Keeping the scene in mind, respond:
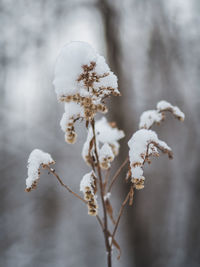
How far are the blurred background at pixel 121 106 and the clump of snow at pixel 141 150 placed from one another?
73.5 inches

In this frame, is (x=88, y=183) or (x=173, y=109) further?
(x=173, y=109)

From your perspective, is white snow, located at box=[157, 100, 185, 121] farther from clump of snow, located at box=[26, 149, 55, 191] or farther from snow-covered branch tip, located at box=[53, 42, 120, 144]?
clump of snow, located at box=[26, 149, 55, 191]

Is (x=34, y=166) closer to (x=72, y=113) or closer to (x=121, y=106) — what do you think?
(x=72, y=113)

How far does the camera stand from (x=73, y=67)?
1.56 ft

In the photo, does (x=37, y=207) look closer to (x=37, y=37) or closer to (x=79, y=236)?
(x=79, y=236)

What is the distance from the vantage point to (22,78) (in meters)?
2.67

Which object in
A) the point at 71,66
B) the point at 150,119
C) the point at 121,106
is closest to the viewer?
the point at 71,66

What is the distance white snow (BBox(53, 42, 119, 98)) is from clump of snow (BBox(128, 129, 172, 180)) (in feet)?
0.56

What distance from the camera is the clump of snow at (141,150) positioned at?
51 cm

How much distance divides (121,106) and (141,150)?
1959 millimetres

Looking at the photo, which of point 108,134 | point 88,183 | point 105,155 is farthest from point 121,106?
point 88,183

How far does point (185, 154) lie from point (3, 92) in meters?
2.36

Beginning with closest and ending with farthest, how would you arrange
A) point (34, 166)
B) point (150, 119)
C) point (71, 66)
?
point (71, 66) < point (34, 166) < point (150, 119)

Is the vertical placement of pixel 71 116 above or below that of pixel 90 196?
above
